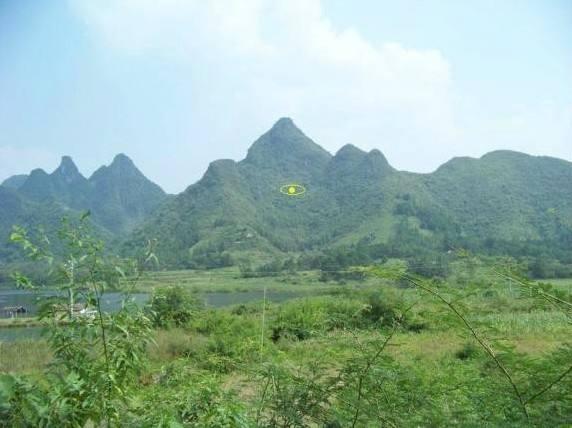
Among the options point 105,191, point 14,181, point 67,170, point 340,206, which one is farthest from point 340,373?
point 14,181

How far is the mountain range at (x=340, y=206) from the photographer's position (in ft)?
190

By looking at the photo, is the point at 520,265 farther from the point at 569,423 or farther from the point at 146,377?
the point at 146,377

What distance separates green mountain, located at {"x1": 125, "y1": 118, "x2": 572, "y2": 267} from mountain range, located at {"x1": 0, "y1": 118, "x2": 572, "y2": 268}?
0.67ft

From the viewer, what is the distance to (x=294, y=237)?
73.3 metres

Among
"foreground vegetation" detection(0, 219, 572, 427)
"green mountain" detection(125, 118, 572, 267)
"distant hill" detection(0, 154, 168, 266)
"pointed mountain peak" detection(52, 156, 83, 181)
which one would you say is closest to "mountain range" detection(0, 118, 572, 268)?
"green mountain" detection(125, 118, 572, 267)

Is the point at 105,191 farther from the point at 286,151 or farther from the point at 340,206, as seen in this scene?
the point at 340,206

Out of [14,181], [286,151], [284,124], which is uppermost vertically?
[284,124]

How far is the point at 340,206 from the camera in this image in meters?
81.5

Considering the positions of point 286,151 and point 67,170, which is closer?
point 286,151

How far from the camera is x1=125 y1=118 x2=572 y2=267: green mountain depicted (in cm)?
5841

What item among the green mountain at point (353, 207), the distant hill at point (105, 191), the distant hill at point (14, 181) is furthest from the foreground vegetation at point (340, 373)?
the distant hill at point (14, 181)

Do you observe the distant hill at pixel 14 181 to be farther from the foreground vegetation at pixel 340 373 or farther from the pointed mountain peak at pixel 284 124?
the foreground vegetation at pixel 340 373

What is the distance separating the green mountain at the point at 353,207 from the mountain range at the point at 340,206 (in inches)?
8.0

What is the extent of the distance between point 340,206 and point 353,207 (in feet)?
14.7
